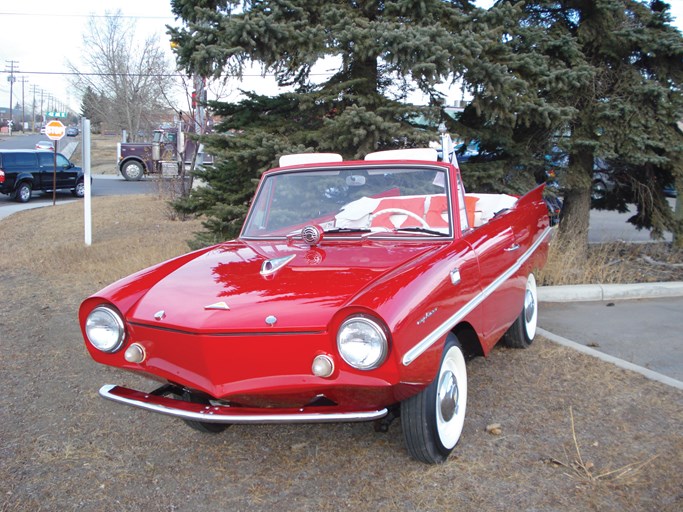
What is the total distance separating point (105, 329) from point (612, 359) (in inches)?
144

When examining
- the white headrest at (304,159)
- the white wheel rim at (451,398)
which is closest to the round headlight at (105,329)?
the white wheel rim at (451,398)

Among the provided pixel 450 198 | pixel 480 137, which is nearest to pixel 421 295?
pixel 450 198

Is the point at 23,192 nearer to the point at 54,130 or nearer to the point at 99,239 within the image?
the point at 54,130

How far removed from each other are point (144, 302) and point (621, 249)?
811cm

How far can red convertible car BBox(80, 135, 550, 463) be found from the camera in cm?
279

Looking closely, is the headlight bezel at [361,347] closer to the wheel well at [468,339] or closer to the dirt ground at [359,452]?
the dirt ground at [359,452]

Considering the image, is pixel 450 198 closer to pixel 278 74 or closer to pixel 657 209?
pixel 278 74

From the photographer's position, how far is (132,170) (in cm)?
3066

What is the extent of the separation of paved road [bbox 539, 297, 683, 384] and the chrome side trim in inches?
46.0

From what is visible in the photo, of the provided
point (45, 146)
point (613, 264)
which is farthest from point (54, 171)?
point (45, 146)

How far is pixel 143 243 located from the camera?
35.6ft

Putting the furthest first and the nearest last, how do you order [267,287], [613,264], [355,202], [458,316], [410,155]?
1. [613,264]
2. [410,155]
3. [355,202]
4. [458,316]
5. [267,287]

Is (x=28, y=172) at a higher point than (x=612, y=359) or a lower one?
higher

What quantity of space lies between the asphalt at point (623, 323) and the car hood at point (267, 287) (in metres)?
2.29
